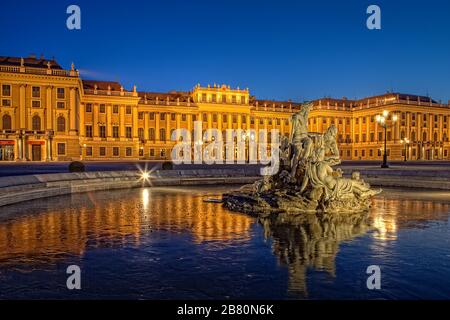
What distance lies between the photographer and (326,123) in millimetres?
97188

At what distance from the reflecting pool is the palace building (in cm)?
5234

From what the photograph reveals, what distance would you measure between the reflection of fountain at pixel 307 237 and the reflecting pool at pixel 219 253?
2cm

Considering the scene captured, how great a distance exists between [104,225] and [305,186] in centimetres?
588

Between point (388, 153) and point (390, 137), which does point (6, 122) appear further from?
point (390, 137)

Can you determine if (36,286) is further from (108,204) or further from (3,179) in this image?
(3,179)

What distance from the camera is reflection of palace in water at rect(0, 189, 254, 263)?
7453mm

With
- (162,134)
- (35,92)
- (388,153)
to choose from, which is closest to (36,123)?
(35,92)

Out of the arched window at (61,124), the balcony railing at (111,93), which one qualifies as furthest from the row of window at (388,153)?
the arched window at (61,124)

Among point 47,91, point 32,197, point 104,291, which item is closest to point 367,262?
point 104,291

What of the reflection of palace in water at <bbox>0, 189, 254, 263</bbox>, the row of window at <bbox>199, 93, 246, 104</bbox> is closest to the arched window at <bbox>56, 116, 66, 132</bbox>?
the row of window at <bbox>199, 93, 246, 104</bbox>

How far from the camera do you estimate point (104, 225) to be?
9.75 metres

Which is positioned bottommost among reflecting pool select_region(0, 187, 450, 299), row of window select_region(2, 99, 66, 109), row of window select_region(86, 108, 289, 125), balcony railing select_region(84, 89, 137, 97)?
reflecting pool select_region(0, 187, 450, 299)

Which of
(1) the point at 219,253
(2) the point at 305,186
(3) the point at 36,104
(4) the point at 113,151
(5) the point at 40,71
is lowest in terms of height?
(1) the point at 219,253

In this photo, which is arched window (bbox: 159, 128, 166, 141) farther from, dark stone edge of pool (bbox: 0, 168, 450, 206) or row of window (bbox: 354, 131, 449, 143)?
dark stone edge of pool (bbox: 0, 168, 450, 206)
